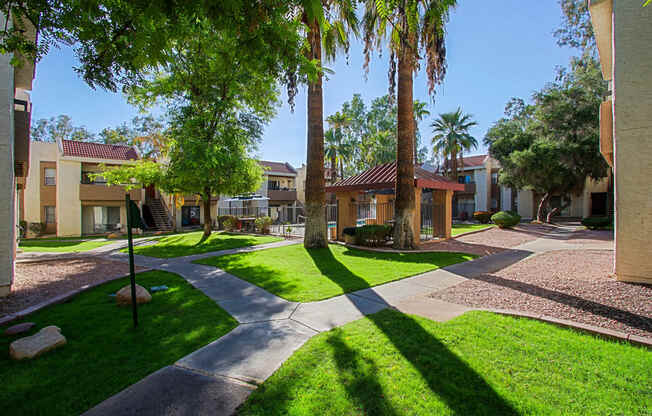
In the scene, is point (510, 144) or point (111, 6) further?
point (510, 144)

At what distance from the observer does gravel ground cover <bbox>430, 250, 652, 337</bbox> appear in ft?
15.9

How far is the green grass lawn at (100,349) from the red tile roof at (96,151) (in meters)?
24.8

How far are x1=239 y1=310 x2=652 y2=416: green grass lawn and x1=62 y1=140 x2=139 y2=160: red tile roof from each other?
97.0 ft

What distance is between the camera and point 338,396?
289 cm

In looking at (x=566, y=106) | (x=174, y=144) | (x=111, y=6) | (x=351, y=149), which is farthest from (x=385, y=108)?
(x=111, y=6)

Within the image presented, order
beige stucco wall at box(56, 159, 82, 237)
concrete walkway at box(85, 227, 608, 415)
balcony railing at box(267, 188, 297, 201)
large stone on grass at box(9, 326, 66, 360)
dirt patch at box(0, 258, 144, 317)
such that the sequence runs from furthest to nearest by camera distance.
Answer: balcony railing at box(267, 188, 297, 201) → beige stucco wall at box(56, 159, 82, 237) → dirt patch at box(0, 258, 144, 317) → large stone on grass at box(9, 326, 66, 360) → concrete walkway at box(85, 227, 608, 415)

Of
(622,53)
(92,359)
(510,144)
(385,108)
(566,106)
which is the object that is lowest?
(92,359)

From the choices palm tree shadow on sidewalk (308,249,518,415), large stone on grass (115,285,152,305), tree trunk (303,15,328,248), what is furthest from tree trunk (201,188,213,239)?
palm tree shadow on sidewalk (308,249,518,415)

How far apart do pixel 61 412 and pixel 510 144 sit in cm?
3193

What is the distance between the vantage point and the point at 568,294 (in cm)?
601

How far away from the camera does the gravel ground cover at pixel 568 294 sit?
4848mm

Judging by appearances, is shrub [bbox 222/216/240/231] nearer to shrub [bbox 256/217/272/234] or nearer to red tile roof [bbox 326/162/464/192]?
shrub [bbox 256/217/272/234]

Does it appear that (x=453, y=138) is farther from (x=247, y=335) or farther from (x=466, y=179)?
(x=247, y=335)

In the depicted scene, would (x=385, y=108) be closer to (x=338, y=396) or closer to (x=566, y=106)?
(x=566, y=106)
